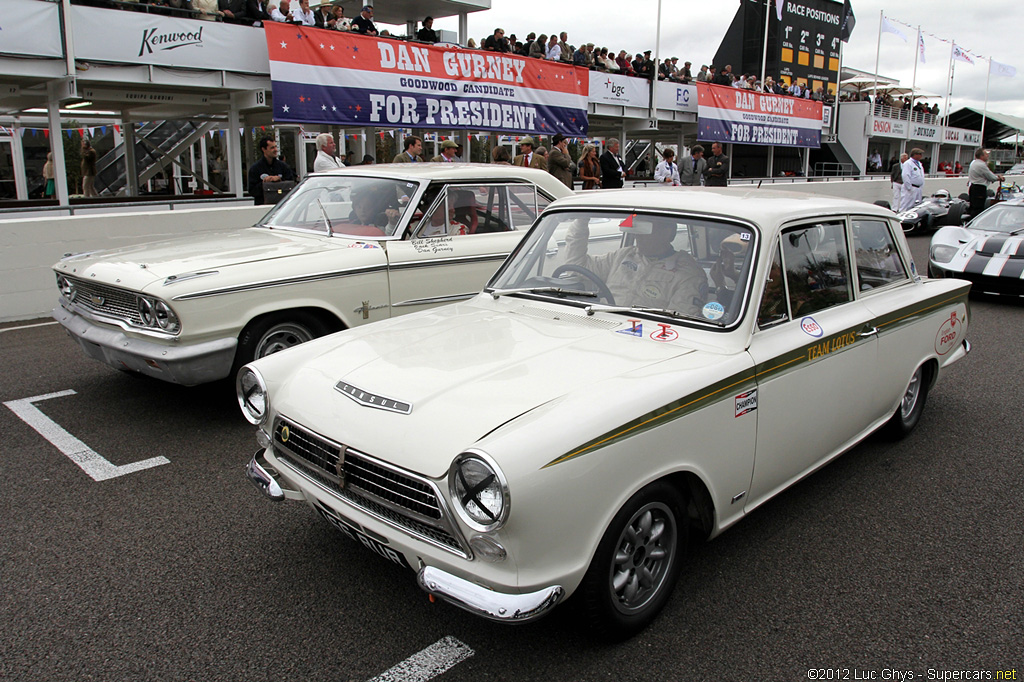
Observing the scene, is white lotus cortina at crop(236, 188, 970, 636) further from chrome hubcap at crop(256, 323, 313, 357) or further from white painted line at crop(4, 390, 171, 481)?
chrome hubcap at crop(256, 323, 313, 357)

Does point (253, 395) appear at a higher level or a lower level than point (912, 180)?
lower

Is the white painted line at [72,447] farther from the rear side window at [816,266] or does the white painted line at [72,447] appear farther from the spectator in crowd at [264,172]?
the spectator in crowd at [264,172]

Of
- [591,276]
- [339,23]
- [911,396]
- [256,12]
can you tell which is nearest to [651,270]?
[591,276]

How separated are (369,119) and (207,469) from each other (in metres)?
12.0

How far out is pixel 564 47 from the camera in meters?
20.7

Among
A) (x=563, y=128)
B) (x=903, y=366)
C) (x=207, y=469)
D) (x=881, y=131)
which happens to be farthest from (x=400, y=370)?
(x=881, y=131)

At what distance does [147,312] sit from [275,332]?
80cm

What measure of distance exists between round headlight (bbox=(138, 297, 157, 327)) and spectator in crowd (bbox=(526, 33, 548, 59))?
16432mm

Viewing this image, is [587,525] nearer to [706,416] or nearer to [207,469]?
[706,416]

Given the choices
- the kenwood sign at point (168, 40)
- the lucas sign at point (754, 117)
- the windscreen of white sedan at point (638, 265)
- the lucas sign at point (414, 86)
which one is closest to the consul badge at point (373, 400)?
the windscreen of white sedan at point (638, 265)

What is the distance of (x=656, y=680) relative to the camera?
2.51 meters

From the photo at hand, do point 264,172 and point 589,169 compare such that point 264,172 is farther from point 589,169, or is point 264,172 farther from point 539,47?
point 539,47

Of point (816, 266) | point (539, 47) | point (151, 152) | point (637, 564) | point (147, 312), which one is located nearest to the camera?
point (637, 564)

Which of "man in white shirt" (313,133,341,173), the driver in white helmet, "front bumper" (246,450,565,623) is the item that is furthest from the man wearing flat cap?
"front bumper" (246,450,565,623)
